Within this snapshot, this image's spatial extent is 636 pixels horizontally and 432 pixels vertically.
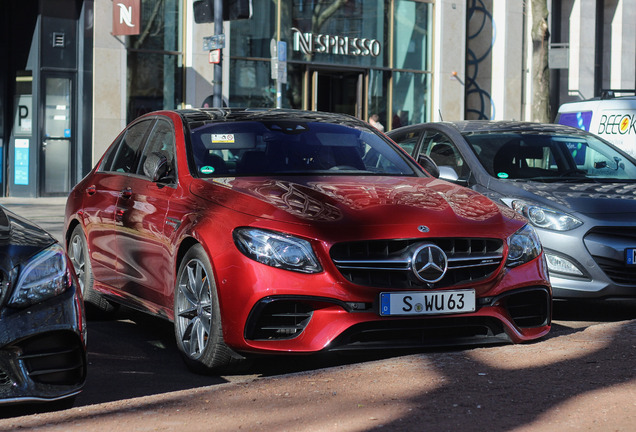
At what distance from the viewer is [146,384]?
5.67 meters

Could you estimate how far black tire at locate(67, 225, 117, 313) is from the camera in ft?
24.7

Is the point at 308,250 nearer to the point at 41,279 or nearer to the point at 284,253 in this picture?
the point at 284,253

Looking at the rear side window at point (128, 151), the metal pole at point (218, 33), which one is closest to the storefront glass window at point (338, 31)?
the metal pole at point (218, 33)

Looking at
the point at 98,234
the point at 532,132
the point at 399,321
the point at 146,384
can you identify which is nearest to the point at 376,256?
the point at 399,321

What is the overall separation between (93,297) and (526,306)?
10.7ft

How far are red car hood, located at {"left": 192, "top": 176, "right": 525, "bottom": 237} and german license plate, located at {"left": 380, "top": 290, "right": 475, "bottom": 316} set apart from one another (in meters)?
0.32

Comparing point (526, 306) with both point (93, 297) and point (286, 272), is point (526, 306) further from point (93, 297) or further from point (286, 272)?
point (93, 297)

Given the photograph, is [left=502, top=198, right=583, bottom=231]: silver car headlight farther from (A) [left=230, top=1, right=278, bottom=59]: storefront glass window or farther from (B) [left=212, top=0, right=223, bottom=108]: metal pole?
(A) [left=230, top=1, right=278, bottom=59]: storefront glass window

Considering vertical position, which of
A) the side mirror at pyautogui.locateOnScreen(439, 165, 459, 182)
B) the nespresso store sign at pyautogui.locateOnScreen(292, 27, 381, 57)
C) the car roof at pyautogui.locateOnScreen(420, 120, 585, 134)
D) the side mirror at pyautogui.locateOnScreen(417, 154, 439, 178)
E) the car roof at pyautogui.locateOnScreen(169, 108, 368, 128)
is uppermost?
the nespresso store sign at pyautogui.locateOnScreen(292, 27, 381, 57)

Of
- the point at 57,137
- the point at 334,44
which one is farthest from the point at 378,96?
the point at 57,137

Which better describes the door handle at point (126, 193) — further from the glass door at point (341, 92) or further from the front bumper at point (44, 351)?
the glass door at point (341, 92)

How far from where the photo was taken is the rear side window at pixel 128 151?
7297 mm

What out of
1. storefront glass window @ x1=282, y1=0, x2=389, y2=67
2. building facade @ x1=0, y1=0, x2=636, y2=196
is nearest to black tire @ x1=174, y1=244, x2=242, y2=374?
building facade @ x1=0, y1=0, x2=636, y2=196

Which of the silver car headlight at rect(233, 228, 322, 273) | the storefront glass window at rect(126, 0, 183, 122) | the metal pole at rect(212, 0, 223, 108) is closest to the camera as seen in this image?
the silver car headlight at rect(233, 228, 322, 273)
